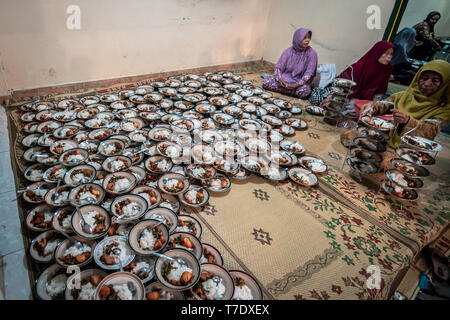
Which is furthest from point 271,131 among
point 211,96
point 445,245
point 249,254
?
point 445,245

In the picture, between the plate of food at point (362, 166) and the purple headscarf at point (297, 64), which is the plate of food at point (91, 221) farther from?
the purple headscarf at point (297, 64)

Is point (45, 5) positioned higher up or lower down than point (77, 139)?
higher up

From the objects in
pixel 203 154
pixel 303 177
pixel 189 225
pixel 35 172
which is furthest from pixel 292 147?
pixel 35 172

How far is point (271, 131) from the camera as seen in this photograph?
3143mm

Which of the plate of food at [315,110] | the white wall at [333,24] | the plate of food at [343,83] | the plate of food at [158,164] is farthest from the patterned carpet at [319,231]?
the white wall at [333,24]

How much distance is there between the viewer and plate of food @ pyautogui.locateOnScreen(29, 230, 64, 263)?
58.6 inches

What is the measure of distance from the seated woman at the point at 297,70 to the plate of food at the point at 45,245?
3859 millimetres

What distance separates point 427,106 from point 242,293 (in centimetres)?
276

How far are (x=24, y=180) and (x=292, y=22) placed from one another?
5.23 metres

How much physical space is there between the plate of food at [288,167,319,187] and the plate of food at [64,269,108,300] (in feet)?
5.82

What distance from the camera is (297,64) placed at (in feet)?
14.3

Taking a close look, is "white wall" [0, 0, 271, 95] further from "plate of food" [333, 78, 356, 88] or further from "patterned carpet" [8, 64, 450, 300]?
"plate of food" [333, 78, 356, 88]

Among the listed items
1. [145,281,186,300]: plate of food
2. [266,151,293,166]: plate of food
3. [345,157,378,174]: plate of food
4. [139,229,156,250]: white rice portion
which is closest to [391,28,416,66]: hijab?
[345,157,378,174]: plate of food
